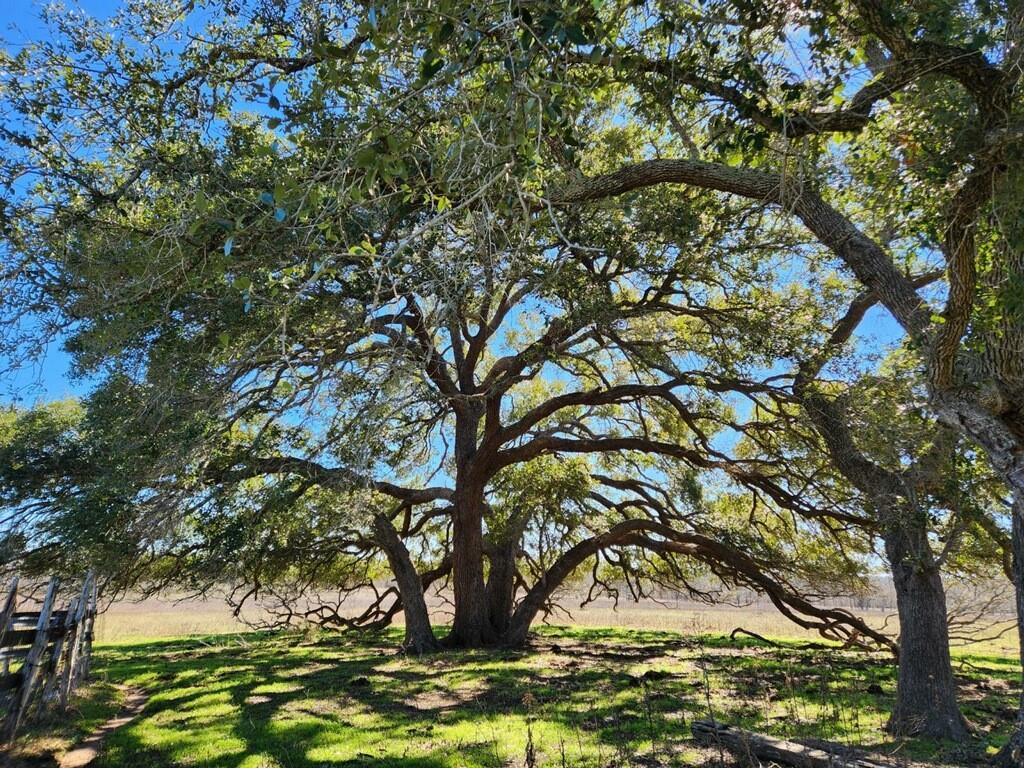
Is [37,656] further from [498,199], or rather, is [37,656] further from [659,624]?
[659,624]

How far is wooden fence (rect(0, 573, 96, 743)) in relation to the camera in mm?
6168

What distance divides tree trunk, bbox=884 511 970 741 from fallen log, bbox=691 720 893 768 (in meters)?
2.63

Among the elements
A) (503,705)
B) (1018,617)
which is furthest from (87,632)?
(1018,617)

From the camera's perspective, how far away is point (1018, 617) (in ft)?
15.3

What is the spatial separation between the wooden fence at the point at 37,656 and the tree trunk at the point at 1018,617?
793 centimetres

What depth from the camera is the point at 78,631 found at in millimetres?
9164

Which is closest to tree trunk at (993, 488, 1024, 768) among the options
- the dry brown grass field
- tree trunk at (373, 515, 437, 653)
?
tree trunk at (373, 515, 437, 653)

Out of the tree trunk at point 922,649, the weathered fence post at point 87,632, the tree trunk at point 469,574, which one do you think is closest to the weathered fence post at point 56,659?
the weathered fence post at point 87,632

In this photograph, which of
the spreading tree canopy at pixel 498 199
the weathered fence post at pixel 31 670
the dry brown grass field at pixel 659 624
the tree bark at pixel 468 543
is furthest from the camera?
the dry brown grass field at pixel 659 624

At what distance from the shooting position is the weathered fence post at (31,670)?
20.1 ft

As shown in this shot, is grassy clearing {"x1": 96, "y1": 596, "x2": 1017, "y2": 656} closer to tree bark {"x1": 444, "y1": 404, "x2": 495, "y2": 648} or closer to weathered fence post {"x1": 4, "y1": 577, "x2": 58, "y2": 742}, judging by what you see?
tree bark {"x1": 444, "y1": 404, "x2": 495, "y2": 648}

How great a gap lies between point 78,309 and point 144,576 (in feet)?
25.8

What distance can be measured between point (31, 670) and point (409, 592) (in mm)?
7674

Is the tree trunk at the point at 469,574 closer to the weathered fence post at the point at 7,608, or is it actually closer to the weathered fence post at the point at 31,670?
the weathered fence post at the point at 31,670
